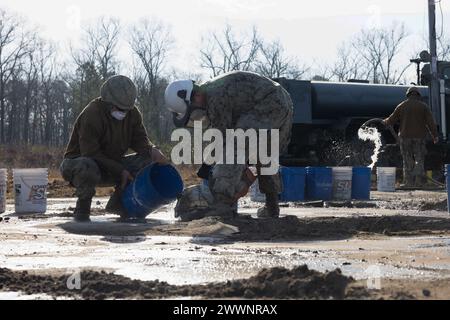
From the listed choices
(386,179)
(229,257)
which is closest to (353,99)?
(386,179)

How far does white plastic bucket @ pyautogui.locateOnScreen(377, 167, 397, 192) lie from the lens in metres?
16.5

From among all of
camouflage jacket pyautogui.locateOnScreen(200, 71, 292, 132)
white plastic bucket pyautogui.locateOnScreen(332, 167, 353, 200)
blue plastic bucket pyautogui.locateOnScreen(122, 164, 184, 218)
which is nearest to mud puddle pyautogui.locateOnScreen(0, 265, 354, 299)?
camouflage jacket pyautogui.locateOnScreen(200, 71, 292, 132)

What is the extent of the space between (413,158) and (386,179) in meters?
1.58

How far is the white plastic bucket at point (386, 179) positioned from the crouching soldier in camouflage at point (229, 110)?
7.57 m

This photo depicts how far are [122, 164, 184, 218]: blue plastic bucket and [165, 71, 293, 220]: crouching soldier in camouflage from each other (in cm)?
53

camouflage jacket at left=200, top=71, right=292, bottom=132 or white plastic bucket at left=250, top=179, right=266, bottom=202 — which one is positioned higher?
camouflage jacket at left=200, top=71, right=292, bottom=132

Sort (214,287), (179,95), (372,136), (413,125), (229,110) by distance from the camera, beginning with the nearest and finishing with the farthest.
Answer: (214,287) → (229,110) → (179,95) → (413,125) → (372,136)

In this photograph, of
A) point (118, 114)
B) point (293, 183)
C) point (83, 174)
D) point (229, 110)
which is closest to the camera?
point (229, 110)

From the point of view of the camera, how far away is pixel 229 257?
5926 millimetres

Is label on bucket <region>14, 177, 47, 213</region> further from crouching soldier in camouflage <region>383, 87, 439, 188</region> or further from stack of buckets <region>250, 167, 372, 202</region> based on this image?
crouching soldier in camouflage <region>383, 87, 439, 188</region>

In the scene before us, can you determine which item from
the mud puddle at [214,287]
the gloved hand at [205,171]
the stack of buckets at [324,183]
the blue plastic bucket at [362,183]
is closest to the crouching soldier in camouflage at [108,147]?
the gloved hand at [205,171]

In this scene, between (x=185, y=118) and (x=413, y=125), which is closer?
(x=185, y=118)

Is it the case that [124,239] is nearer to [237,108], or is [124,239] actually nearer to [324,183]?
[237,108]

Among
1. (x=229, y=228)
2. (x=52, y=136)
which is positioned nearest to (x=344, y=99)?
(x=229, y=228)
